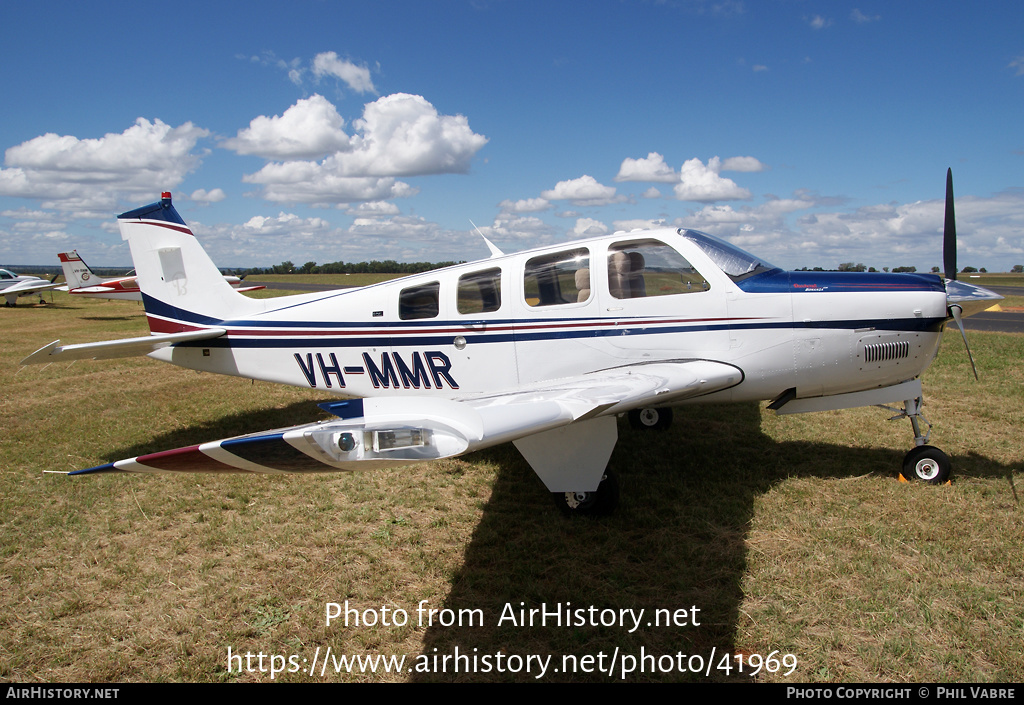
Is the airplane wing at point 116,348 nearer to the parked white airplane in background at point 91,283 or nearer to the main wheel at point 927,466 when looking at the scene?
the main wheel at point 927,466

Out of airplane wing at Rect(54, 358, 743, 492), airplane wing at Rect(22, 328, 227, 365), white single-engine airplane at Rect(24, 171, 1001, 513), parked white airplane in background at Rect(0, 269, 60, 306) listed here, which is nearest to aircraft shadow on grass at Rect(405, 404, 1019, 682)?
white single-engine airplane at Rect(24, 171, 1001, 513)

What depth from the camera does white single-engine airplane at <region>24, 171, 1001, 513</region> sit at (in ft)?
14.9

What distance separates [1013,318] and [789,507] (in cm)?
2213

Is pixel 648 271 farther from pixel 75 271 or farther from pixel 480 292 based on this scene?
pixel 75 271

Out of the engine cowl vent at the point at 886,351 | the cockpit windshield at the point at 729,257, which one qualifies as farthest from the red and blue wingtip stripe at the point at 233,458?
the engine cowl vent at the point at 886,351

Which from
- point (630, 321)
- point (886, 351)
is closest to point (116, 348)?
point (630, 321)

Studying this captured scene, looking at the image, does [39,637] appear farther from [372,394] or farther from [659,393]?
[659,393]

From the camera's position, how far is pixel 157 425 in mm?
7766

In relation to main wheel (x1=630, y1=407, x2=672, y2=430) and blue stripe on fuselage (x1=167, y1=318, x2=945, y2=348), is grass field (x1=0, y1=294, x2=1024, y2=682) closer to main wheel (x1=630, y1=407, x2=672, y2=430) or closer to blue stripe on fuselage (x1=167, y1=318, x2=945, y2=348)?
main wheel (x1=630, y1=407, x2=672, y2=430)

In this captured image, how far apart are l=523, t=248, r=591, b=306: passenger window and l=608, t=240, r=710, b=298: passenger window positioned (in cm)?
26

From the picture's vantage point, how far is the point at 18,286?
29125mm

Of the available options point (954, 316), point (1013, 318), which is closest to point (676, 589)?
point (954, 316)

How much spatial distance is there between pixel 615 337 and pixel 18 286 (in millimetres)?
36755

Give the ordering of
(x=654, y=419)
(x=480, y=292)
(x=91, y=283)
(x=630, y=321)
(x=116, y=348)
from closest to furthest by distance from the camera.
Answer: (x=630, y=321) < (x=480, y=292) < (x=116, y=348) < (x=654, y=419) < (x=91, y=283)
